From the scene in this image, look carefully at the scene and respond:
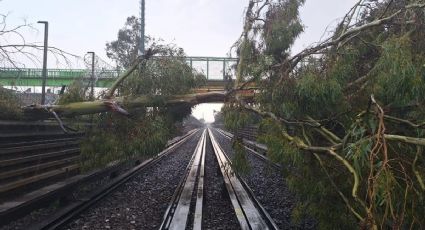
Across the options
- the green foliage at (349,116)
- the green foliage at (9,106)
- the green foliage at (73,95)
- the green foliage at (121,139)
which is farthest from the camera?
the green foliage at (73,95)

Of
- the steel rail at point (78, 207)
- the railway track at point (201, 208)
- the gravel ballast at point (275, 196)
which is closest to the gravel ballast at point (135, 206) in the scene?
the steel rail at point (78, 207)

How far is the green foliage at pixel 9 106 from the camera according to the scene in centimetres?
973

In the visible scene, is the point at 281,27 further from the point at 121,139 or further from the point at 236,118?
the point at 121,139

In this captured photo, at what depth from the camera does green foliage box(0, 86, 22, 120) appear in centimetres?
973

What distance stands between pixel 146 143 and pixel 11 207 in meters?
3.40

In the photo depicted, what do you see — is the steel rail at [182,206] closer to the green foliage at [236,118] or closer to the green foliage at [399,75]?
the green foliage at [236,118]

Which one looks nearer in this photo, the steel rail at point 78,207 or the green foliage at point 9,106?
the steel rail at point 78,207

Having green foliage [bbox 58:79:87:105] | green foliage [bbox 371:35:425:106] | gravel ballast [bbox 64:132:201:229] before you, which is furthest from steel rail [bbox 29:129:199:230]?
green foliage [bbox 371:35:425:106]

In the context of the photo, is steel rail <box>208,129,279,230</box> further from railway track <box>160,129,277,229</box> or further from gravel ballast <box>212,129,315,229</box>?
gravel ballast <box>212,129,315,229</box>

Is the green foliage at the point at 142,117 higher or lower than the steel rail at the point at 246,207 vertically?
higher

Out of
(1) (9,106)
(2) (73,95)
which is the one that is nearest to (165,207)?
(2) (73,95)

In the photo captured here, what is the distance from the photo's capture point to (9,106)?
9883 millimetres

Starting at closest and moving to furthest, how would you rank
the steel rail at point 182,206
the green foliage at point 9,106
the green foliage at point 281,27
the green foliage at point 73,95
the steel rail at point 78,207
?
the steel rail at point 78,207 < the steel rail at point 182,206 < the green foliage at point 9,106 < the green foliage at point 281,27 < the green foliage at point 73,95

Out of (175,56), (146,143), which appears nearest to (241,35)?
(175,56)
